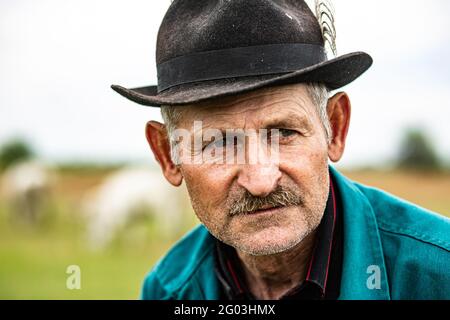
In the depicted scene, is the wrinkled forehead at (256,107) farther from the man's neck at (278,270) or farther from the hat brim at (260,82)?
the man's neck at (278,270)

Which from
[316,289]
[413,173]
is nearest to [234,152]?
[316,289]

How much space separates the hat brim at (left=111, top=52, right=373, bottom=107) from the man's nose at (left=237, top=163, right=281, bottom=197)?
359 millimetres

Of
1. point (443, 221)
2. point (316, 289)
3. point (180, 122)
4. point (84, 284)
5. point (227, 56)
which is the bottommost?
point (84, 284)

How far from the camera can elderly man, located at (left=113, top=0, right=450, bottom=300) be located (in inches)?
108

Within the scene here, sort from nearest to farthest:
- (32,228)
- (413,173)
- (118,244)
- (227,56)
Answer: (227,56) < (118,244) < (32,228) < (413,173)

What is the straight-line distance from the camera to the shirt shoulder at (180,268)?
11.9 ft

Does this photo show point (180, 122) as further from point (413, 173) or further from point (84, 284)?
point (413, 173)

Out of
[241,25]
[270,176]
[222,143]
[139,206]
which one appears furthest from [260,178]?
[139,206]

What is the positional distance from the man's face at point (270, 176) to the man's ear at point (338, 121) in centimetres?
23

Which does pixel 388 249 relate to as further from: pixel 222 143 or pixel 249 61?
pixel 249 61

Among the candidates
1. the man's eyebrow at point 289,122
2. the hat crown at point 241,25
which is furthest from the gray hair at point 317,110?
the hat crown at point 241,25

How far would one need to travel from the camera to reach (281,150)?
279cm

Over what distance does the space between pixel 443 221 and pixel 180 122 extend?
4.75 feet

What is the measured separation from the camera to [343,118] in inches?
126
